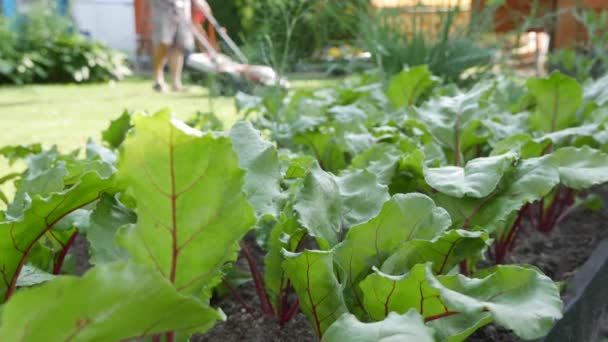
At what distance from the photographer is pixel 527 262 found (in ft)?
5.90

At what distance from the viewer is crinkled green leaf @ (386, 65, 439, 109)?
7.20 feet

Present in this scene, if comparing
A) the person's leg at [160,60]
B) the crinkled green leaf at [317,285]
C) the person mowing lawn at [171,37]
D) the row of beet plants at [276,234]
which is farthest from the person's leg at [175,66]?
the crinkled green leaf at [317,285]

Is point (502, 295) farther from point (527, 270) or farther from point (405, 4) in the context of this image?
point (405, 4)

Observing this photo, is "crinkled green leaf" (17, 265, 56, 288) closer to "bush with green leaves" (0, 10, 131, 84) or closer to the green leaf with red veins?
the green leaf with red veins

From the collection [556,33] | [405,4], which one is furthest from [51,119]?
[556,33]

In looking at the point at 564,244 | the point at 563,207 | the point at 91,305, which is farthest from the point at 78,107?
the point at 91,305

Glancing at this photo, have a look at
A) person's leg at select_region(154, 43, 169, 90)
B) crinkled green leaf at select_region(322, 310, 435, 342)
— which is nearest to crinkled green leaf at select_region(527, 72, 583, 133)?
crinkled green leaf at select_region(322, 310, 435, 342)

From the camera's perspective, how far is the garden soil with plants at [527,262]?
4.35 feet

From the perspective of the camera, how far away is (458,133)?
5.57 ft

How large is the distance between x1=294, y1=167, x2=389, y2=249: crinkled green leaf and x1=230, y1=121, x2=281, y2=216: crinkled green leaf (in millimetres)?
45

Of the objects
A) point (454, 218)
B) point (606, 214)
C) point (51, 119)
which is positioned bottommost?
point (51, 119)

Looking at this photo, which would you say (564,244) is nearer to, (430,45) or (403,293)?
(403,293)

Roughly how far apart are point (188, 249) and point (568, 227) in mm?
1716

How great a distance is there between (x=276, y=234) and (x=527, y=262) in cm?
90
